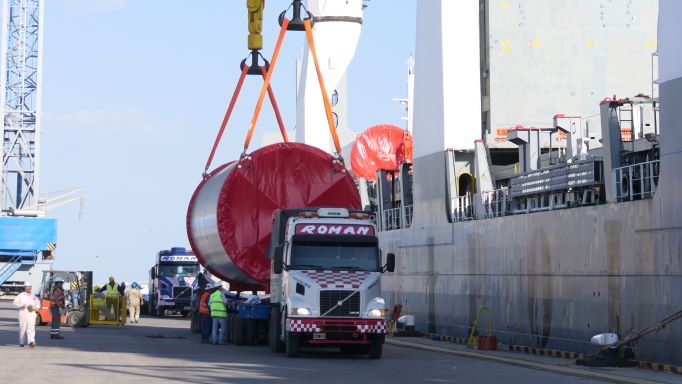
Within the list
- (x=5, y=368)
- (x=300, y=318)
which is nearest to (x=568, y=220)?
(x=300, y=318)

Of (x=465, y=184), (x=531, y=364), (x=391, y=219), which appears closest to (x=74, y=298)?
(x=391, y=219)

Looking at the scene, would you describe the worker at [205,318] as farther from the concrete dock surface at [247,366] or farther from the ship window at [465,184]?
the ship window at [465,184]

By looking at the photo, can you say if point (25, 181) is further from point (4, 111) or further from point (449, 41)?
point (449, 41)

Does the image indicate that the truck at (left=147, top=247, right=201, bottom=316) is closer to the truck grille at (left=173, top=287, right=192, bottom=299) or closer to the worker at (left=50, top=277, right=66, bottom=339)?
the truck grille at (left=173, top=287, right=192, bottom=299)

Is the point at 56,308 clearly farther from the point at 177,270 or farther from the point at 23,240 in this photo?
the point at 23,240

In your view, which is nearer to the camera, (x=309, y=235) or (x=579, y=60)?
(x=309, y=235)

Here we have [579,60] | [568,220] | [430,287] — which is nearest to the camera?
→ [568,220]

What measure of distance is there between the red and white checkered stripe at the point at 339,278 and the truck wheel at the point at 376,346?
1.26 meters

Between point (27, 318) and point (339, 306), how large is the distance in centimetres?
851

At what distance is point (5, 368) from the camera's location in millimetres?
22828

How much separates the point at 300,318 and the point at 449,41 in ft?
47.4

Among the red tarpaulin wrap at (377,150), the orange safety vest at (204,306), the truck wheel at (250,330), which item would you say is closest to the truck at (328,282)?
the truck wheel at (250,330)

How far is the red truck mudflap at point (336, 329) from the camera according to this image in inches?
1054

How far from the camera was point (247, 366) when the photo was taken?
24.4 meters
